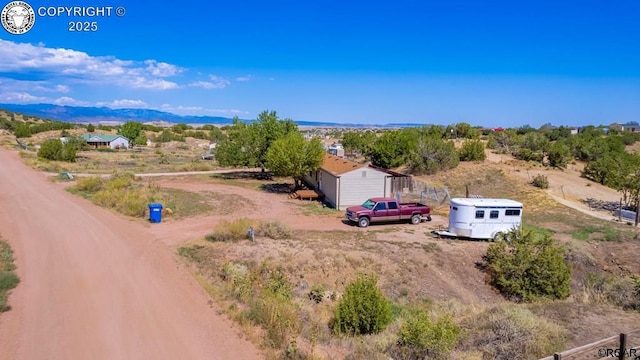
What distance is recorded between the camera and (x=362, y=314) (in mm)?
11086

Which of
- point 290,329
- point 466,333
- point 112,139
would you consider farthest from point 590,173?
point 112,139

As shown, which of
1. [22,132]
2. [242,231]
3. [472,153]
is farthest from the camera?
[22,132]

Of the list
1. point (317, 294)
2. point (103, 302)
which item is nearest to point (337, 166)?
point (317, 294)

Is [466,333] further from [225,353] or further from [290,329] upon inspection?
[225,353]

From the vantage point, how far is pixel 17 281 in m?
12.3

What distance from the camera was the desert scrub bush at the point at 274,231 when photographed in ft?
63.2

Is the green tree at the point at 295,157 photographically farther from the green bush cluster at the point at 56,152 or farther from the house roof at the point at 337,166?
the green bush cluster at the point at 56,152

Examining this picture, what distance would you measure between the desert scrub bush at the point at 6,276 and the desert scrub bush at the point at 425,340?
32.2 feet

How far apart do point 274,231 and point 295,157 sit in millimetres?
12634

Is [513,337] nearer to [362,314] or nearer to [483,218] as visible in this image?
[362,314]

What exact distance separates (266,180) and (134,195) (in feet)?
55.5

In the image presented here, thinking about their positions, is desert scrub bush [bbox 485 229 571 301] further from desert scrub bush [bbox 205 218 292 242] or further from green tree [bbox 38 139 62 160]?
green tree [bbox 38 139 62 160]

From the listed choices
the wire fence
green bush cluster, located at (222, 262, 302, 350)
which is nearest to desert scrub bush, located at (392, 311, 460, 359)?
the wire fence
